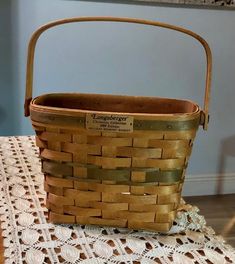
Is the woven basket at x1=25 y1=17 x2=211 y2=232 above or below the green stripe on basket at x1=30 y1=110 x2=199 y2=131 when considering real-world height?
below

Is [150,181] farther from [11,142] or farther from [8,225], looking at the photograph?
[11,142]

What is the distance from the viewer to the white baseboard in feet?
6.33

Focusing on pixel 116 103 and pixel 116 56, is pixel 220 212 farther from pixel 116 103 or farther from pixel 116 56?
pixel 116 103

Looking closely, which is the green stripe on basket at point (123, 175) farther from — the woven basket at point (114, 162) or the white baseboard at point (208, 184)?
the white baseboard at point (208, 184)

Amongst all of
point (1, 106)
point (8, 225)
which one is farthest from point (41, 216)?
point (1, 106)

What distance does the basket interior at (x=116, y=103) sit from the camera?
1.94 ft

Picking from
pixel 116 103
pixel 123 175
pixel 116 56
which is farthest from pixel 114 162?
pixel 116 56

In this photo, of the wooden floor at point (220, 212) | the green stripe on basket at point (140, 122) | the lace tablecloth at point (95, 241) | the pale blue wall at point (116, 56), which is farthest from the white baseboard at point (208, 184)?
the green stripe on basket at point (140, 122)

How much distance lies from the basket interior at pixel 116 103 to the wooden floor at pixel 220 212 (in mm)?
1183

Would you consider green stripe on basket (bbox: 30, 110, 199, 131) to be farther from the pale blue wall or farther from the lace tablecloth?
the pale blue wall

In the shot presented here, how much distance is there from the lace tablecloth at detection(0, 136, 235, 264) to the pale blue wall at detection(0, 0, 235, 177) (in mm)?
1034

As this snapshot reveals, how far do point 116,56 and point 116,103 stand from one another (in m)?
1.08

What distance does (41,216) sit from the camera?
0.56 metres

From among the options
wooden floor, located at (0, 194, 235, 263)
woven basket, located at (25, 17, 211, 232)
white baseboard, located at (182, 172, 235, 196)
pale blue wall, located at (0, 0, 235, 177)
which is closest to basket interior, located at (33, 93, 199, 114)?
woven basket, located at (25, 17, 211, 232)
